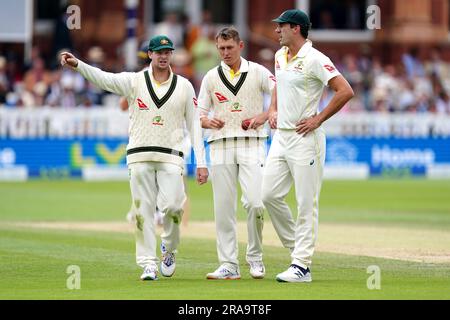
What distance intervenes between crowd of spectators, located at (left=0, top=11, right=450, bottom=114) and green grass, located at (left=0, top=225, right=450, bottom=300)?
44.4 ft

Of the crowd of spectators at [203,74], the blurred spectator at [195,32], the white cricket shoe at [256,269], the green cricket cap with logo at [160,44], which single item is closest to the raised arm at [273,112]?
the green cricket cap with logo at [160,44]

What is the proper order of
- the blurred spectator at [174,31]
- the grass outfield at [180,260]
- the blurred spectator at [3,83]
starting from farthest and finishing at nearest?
the blurred spectator at [174,31]
the blurred spectator at [3,83]
the grass outfield at [180,260]

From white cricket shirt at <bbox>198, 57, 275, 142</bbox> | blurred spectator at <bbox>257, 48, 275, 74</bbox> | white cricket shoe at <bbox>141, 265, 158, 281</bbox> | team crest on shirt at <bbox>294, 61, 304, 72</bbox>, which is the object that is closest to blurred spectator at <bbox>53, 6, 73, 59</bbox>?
blurred spectator at <bbox>257, 48, 275, 74</bbox>

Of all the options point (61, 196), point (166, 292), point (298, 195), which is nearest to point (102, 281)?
point (166, 292)

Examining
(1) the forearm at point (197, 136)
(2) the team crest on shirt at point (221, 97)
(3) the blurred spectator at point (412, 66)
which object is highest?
(3) the blurred spectator at point (412, 66)

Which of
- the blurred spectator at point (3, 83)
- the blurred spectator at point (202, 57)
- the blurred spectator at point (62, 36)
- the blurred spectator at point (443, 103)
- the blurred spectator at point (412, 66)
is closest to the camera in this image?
the blurred spectator at point (3, 83)

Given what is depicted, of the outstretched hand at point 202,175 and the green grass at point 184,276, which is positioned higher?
the outstretched hand at point 202,175

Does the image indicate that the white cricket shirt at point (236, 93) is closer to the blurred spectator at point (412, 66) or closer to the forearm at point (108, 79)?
the forearm at point (108, 79)

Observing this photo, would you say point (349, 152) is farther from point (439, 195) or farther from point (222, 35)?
point (222, 35)

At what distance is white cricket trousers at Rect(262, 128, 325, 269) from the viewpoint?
12125 millimetres

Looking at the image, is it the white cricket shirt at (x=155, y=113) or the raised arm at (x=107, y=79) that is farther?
the white cricket shirt at (x=155, y=113)

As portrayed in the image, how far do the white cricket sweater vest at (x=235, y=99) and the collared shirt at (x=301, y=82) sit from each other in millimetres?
639

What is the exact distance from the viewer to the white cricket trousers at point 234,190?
12.8m

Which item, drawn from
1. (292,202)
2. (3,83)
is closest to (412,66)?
(3,83)
